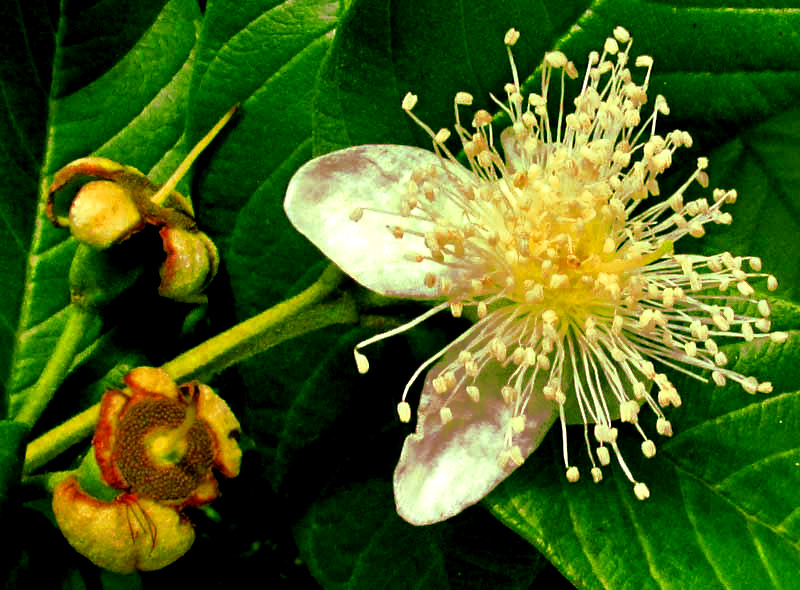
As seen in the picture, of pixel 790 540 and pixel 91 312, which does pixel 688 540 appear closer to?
pixel 790 540

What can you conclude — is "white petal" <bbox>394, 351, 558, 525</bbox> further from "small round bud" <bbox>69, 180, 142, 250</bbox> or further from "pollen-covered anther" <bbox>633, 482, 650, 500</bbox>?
"small round bud" <bbox>69, 180, 142, 250</bbox>

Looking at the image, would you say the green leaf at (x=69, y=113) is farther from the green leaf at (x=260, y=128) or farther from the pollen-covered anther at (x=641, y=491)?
the pollen-covered anther at (x=641, y=491)

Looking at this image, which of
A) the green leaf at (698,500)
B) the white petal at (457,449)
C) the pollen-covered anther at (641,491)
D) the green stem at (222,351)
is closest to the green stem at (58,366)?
the green stem at (222,351)

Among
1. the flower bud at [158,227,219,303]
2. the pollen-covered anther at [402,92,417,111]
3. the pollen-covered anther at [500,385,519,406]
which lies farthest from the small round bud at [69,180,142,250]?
the pollen-covered anther at [500,385,519,406]

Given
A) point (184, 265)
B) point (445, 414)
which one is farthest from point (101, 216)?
point (445, 414)

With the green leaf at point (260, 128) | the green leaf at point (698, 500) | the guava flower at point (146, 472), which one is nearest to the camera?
the guava flower at point (146, 472)

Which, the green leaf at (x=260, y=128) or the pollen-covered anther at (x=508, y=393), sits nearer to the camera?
the pollen-covered anther at (x=508, y=393)

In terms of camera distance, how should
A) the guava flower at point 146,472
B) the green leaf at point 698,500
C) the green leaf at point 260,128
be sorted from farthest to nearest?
the green leaf at point 260,128 → the green leaf at point 698,500 → the guava flower at point 146,472

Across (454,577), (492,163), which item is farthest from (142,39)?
(454,577)
